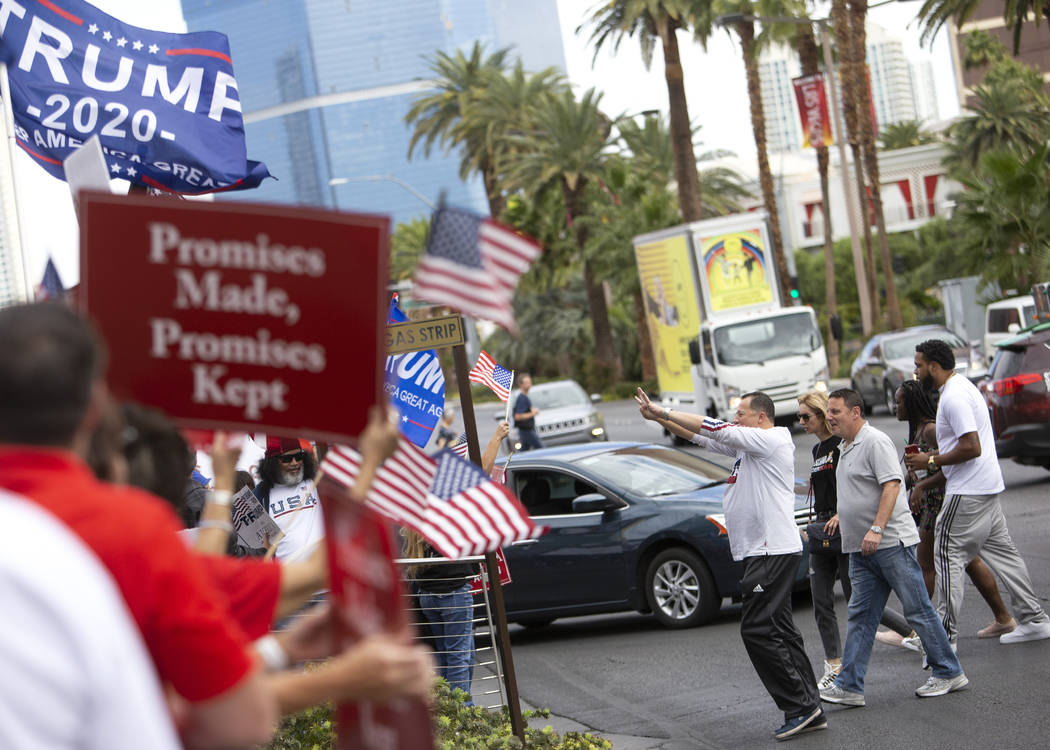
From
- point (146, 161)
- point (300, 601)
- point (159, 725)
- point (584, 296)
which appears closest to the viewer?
point (159, 725)

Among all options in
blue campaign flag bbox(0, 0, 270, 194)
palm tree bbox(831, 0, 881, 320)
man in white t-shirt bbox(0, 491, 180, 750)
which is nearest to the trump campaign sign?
man in white t-shirt bbox(0, 491, 180, 750)

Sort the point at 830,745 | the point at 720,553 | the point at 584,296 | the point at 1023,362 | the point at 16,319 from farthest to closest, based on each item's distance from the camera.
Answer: the point at 584,296, the point at 1023,362, the point at 720,553, the point at 830,745, the point at 16,319

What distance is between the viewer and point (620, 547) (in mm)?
11078

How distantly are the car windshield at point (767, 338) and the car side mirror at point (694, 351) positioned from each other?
1.74 ft

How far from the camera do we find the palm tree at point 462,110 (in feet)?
186

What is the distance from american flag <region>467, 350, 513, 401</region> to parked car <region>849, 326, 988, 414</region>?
670 inches

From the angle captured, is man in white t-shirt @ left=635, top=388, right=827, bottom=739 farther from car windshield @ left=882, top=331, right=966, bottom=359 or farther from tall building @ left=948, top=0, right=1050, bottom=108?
tall building @ left=948, top=0, right=1050, bottom=108

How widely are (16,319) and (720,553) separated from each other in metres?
9.14

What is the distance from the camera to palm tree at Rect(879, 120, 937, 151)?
83375mm

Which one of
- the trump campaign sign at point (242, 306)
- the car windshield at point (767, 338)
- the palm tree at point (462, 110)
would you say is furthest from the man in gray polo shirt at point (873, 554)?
the palm tree at point (462, 110)

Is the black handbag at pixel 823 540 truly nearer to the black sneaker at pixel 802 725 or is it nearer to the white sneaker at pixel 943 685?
the white sneaker at pixel 943 685

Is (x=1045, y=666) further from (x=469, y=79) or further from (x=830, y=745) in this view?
(x=469, y=79)

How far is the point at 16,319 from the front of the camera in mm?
2086

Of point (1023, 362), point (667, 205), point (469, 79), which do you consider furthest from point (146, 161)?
point (469, 79)
